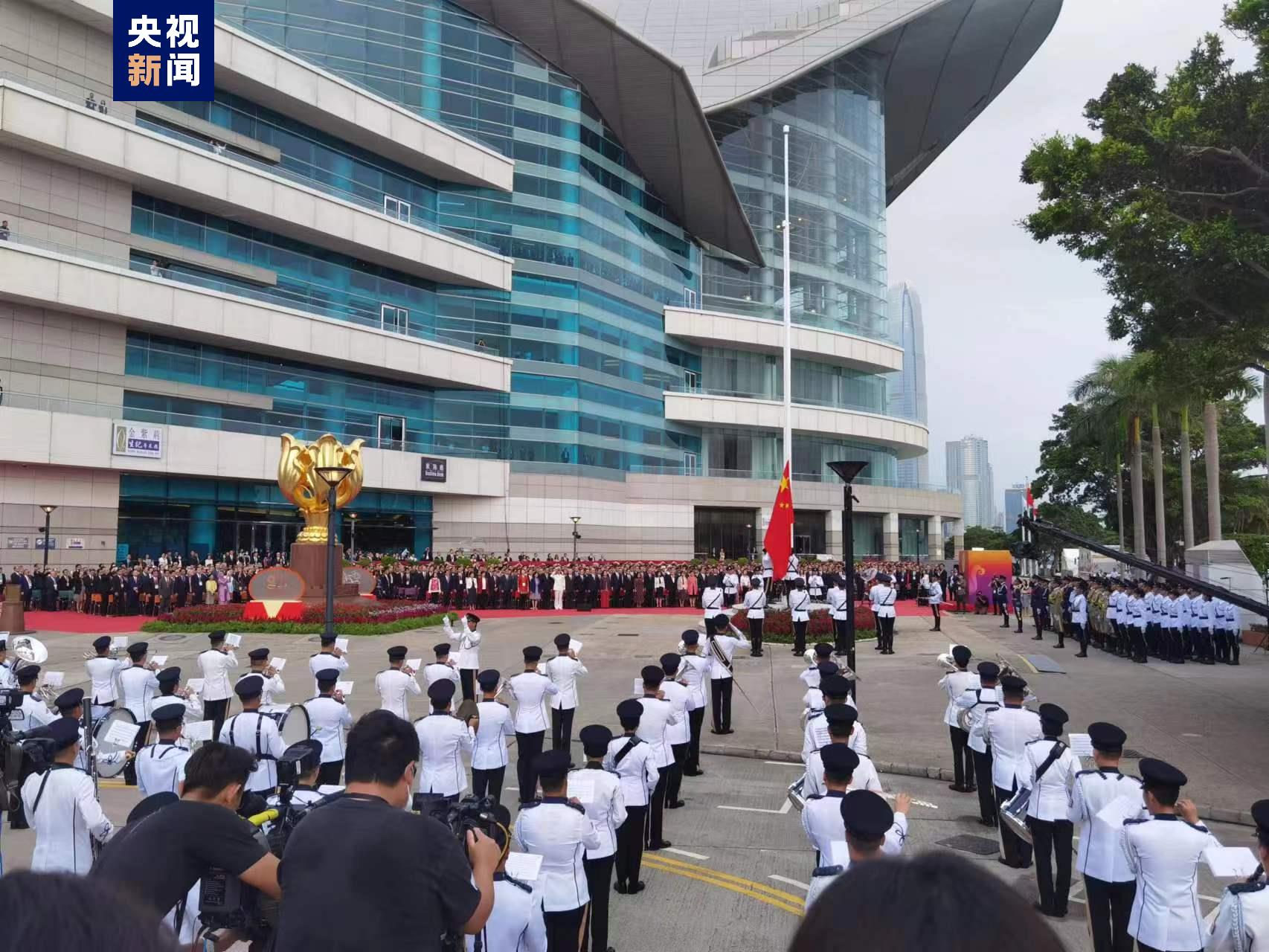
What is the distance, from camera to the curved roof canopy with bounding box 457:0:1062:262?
4834cm

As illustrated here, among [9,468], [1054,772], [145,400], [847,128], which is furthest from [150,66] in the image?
[847,128]

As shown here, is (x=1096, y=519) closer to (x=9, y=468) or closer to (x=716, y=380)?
(x=716, y=380)

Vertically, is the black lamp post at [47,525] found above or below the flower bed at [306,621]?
above

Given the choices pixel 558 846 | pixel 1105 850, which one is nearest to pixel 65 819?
pixel 558 846

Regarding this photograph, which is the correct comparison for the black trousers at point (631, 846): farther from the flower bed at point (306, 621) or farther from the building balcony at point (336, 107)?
the building balcony at point (336, 107)

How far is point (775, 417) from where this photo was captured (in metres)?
56.9

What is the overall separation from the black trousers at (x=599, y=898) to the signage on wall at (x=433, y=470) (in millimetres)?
39564

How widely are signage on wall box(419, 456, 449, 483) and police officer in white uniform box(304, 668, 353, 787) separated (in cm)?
3640

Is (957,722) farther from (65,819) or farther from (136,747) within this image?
(136,747)

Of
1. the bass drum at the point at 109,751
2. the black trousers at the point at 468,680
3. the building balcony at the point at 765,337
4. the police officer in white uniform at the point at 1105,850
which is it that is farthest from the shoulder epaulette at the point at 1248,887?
the building balcony at the point at 765,337

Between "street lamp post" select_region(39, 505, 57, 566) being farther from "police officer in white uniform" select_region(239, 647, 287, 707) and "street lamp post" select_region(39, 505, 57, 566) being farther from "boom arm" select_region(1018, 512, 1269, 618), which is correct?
"boom arm" select_region(1018, 512, 1269, 618)

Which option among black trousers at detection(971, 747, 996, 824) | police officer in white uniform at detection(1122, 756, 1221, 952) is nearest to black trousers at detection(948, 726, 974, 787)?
black trousers at detection(971, 747, 996, 824)

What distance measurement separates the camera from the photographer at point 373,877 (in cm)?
301

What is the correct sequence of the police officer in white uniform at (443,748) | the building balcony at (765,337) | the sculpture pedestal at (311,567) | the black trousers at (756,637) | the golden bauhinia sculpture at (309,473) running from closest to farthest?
the police officer in white uniform at (443,748)
the black trousers at (756,637)
the sculpture pedestal at (311,567)
the golden bauhinia sculpture at (309,473)
the building balcony at (765,337)
